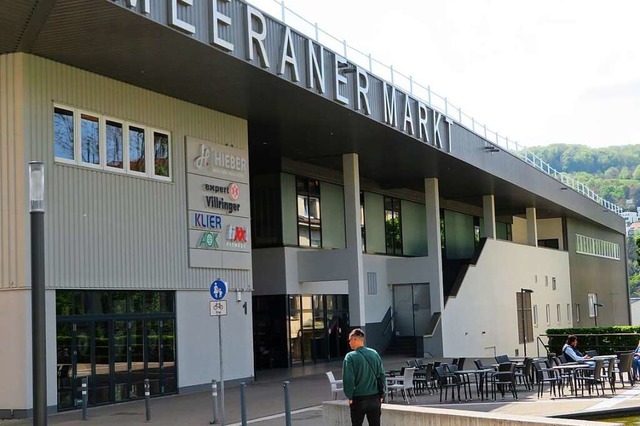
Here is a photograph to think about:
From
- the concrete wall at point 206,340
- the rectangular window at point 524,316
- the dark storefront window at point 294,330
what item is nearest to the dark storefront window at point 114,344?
the concrete wall at point 206,340

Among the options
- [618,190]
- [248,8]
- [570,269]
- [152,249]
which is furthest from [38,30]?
[618,190]

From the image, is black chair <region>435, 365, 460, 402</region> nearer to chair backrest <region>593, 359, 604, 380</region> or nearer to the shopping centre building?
chair backrest <region>593, 359, 604, 380</region>

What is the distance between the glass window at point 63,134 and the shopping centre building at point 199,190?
39 millimetres

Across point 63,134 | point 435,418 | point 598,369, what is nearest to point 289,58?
point 63,134

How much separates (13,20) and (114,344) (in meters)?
7.95

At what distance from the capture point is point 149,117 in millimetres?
22250

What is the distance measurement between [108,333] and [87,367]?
102 centimetres

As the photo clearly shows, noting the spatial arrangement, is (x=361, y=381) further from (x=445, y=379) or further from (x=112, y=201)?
(x=112, y=201)

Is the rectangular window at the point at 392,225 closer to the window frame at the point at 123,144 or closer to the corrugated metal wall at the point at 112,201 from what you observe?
the corrugated metal wall at the point at 112,201

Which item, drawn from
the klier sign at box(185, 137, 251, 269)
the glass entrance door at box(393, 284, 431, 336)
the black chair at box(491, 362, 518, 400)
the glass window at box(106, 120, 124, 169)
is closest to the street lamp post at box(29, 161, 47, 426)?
the glass window at box(106, 120, 124, 169)

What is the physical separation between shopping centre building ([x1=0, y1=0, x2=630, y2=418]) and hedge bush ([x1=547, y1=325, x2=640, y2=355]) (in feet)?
13.3

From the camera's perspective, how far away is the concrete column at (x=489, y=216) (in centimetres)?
4381

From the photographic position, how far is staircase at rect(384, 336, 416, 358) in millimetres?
38000

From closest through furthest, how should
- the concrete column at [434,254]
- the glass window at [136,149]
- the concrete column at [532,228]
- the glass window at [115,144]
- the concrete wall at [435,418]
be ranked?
the concrete wall at [435,418] < the glass window at [115,144] < the glass window at [136,149] < the concrete column at [434,254] < the concrete column at [532,228]
